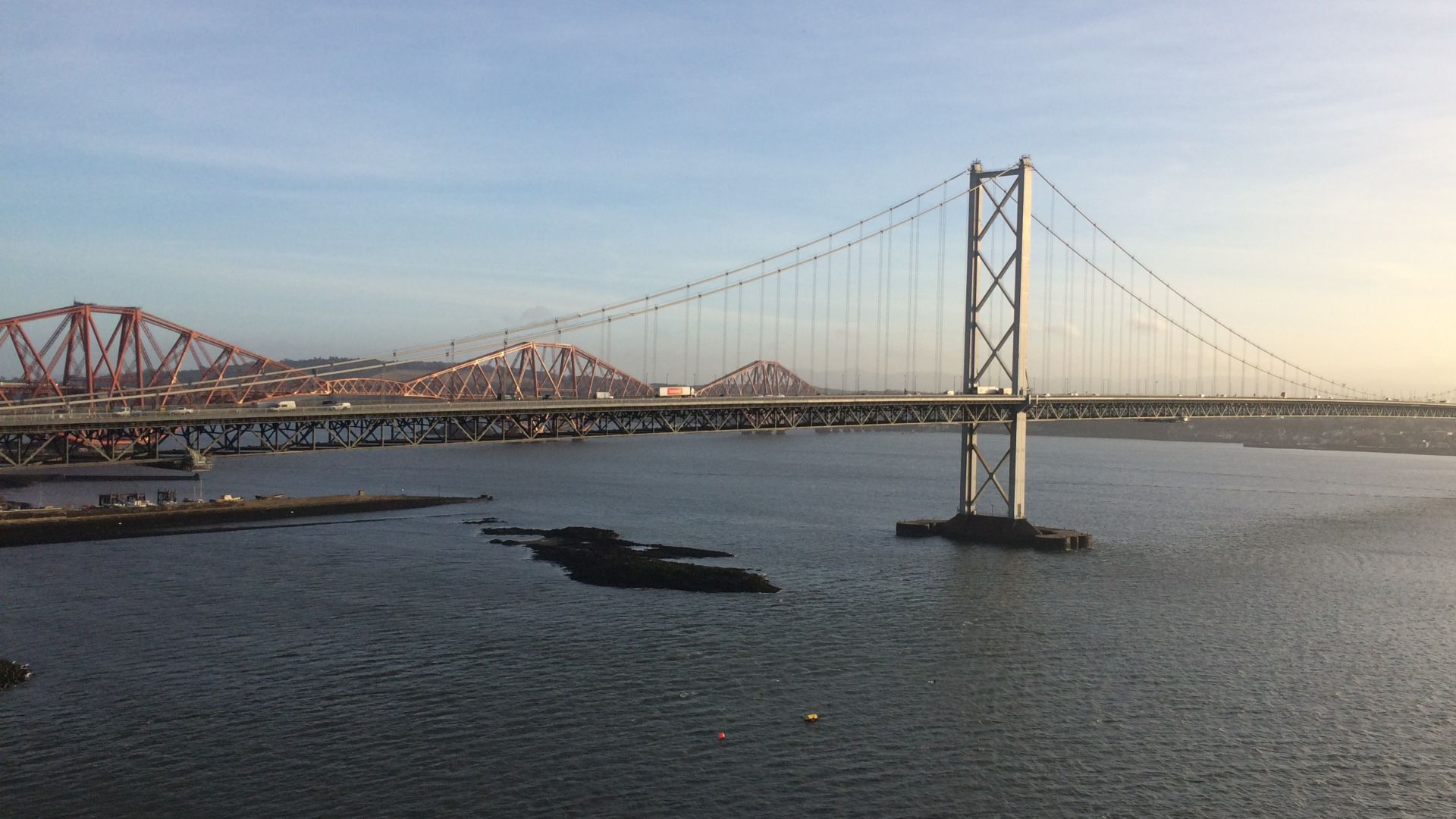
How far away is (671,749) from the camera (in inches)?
938

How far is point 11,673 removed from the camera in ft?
91.6

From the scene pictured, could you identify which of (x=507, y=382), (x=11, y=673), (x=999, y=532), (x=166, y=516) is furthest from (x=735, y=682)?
(x=507, y=382)

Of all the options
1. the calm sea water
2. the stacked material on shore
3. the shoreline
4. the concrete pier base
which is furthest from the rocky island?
the stacked material on shore

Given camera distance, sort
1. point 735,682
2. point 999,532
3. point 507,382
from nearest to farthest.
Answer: point 735,682
point 999,532
point 507,382

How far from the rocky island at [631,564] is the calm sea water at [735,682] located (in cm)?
156

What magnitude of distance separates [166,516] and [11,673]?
38.0 m

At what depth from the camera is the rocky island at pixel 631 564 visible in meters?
→ 42.7

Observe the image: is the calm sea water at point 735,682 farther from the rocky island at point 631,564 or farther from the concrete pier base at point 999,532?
the concrete pier base at point 999,532

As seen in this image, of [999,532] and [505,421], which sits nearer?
[505,421]

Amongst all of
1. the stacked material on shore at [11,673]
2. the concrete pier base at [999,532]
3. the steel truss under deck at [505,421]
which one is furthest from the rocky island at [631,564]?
the stacked material on shore at [11,673]

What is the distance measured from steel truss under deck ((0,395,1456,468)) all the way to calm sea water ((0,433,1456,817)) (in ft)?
18.0

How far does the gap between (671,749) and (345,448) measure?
20195 millimetres

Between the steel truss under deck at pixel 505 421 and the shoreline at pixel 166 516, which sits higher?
the steel truss under deck at pixel 505 421

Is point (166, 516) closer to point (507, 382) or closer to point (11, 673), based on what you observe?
point (11, 673)
